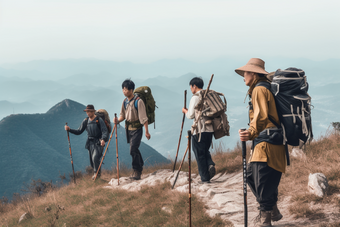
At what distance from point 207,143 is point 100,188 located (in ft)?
11.4

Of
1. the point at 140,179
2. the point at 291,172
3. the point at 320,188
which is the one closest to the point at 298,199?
the point at 320,188

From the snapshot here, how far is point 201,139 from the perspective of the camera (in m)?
A: 6.41

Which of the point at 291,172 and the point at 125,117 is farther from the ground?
the point at 125,117

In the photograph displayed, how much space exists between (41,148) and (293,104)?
40157 millimetres

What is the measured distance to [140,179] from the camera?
8.29 m

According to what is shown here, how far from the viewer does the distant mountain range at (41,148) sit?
105 feet

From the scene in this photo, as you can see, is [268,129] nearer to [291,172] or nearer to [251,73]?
[251,73]

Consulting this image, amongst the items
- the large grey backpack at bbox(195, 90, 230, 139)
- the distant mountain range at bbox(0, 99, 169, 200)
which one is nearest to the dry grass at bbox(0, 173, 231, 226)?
the large grey backpack at bbox(195, 90, 230, 139)

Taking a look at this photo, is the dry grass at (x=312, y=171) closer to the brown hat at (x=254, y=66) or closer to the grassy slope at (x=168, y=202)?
→ the grassy slope at (x=168, y=202)

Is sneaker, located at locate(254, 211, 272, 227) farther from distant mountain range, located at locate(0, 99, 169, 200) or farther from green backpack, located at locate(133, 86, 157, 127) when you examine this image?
distant mountain range, located at locate(0, 99, 169, 200)

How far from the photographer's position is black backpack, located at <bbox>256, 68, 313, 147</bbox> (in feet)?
12.0

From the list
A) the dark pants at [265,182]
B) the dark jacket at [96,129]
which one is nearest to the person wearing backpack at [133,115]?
the dark jacket at [96,129]

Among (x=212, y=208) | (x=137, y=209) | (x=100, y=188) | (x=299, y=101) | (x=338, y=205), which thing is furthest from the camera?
(x=100, y=188)

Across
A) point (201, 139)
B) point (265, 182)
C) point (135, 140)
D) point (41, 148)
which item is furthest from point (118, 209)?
point (41, 148)
